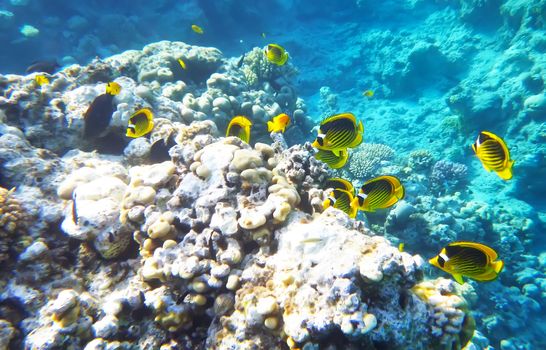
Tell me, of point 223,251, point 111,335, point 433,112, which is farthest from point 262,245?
point 433,112

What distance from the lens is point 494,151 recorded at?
3.26 meters

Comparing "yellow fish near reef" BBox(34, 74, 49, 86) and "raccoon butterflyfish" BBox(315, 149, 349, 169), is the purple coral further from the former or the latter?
"yellow fish near reef" BBox(34, 74, 49, 86)

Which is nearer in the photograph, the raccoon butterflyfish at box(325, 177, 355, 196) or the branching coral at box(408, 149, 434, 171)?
the raccoon butterflyfish at box(325, 177, 355, 196)

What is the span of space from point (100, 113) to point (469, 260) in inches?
194

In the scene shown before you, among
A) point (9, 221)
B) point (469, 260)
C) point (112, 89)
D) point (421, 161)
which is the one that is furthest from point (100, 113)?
point (421, 161)

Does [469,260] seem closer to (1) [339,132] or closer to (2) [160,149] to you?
(1) [339,132]

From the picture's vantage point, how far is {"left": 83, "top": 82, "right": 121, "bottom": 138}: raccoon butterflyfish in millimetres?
4559

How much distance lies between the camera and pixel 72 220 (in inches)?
132

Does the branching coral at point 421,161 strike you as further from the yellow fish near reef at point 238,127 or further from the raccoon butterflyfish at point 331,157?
the yellow fish near reef at point 238,127

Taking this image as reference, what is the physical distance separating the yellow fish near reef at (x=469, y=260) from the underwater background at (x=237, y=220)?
160 mm

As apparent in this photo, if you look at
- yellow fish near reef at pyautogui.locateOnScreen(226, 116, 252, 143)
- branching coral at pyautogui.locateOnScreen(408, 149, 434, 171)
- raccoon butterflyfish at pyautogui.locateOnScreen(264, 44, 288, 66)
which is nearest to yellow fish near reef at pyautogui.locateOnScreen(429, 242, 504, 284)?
yellow fish near reef at pyautogui.locateOnScreen(226, 116, 252, 143)

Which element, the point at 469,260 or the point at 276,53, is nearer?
the point at 469,260

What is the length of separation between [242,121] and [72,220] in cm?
227

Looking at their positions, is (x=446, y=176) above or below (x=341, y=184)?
above
